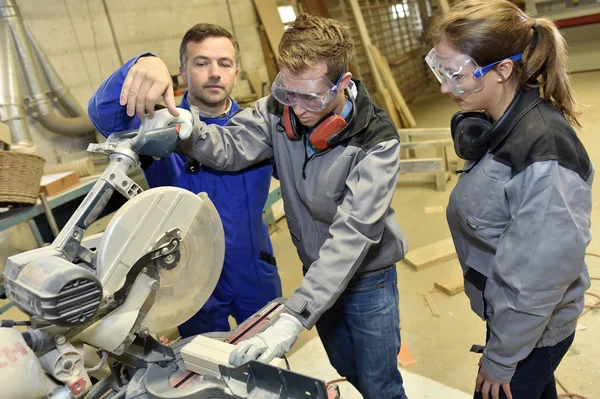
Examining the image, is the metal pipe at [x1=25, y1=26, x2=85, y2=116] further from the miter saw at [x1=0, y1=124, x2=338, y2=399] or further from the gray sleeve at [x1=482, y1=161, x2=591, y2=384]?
the gray sleeve at [x1=482, y1=161, x2=591, y2=384]

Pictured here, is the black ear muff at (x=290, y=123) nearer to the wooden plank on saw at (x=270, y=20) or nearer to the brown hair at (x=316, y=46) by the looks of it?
the brown hair at (x=316, y=46)

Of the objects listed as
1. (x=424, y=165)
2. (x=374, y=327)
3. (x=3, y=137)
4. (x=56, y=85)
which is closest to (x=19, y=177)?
(x=3, y=137)

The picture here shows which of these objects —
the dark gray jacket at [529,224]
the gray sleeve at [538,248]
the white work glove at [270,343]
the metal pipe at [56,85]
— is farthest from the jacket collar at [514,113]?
the metal pipe at [56,85]

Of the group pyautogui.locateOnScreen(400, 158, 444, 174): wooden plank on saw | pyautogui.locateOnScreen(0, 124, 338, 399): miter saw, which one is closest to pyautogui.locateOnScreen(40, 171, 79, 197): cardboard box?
pyautogui.locateOnScreen(0, 124, 338, 399): miter saw

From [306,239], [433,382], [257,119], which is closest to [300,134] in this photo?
[257,119]

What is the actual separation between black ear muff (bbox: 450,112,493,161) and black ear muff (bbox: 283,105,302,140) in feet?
1.44

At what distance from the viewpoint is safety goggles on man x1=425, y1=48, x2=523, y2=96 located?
110cm

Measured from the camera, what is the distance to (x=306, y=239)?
143cm

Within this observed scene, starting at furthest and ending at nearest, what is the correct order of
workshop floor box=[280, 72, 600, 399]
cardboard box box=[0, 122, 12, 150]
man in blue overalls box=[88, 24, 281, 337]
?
cardboard box box=[0, 122, 12, 150] < workshop floor box=[280, 72, 600, 399] < man in blue overalls box=[88, 24, 281, 337]

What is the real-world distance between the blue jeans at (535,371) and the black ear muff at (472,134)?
1.75 ft

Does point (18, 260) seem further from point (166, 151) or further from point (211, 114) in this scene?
point (211, 114)

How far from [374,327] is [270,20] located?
5.06 metres

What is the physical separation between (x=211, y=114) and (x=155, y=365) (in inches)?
36.0

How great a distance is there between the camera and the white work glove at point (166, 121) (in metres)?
1.20
